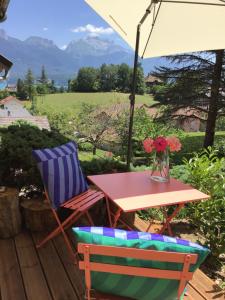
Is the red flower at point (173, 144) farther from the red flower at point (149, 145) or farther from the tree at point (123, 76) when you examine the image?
the tree at point (123, 76)

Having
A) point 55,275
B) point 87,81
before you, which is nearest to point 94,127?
point 55,275

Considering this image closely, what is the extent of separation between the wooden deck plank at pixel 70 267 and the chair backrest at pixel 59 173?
477 mm

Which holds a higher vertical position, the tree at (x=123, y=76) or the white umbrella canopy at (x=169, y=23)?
the tree at (x=123, y=76)

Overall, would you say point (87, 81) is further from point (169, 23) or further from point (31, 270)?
point (31, 270)

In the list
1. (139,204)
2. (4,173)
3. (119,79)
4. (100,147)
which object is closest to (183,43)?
(139,204)

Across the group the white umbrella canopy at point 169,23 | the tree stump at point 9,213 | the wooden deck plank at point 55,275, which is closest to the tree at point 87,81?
the white umbrella canopy at point 169,23

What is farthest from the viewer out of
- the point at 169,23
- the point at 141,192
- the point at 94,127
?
the point at 94,127

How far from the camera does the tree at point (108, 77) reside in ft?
192

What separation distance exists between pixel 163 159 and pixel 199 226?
4.06ft

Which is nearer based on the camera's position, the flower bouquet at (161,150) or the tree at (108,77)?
the flower bouquet at (161,150)

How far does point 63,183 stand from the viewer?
2783 millimetres

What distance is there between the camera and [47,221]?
10.6ft

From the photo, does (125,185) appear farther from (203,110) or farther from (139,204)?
(203,110)

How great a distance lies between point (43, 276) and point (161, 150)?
1.47 meters
